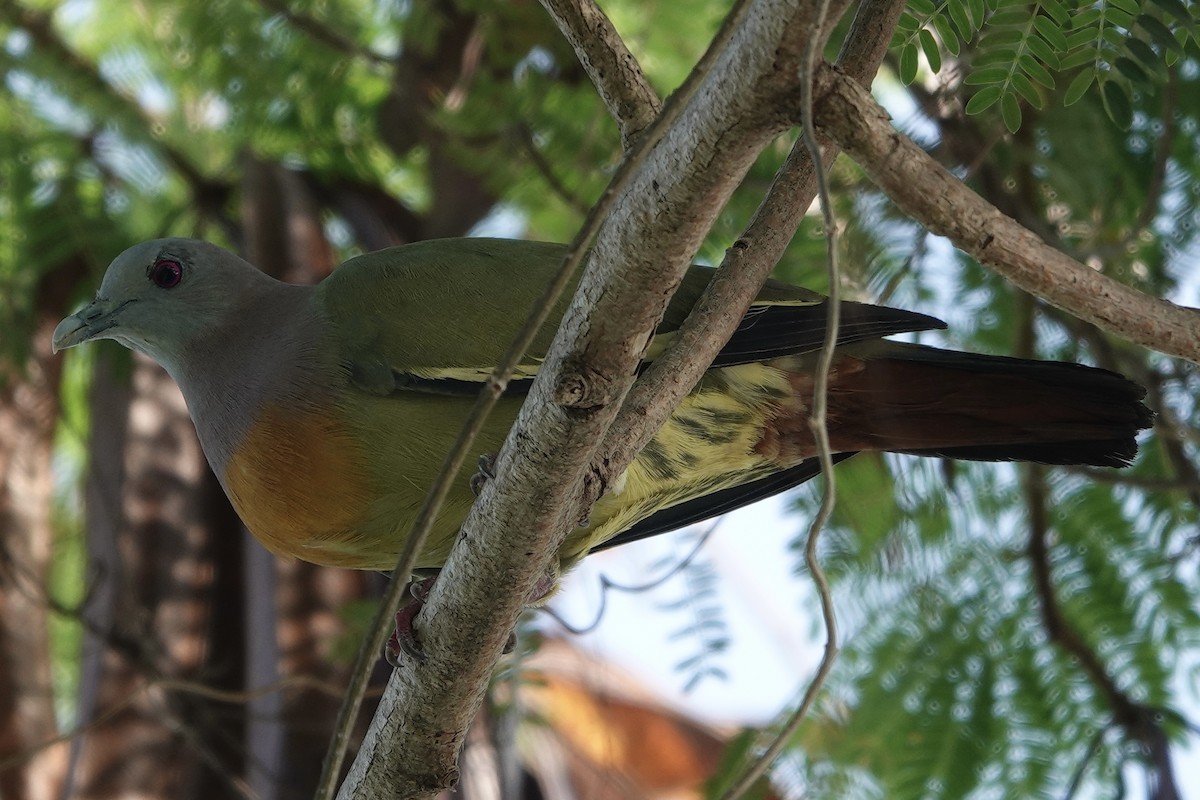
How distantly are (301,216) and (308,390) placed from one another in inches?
63.8

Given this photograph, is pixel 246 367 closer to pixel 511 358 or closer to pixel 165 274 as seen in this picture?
pixel 165 274

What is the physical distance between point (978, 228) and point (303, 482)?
1.30m

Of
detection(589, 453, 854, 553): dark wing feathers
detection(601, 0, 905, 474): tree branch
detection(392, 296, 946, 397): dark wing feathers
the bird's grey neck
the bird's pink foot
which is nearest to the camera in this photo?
detection(601, 0, 905, 474): tree branch

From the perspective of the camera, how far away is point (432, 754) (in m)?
1.88

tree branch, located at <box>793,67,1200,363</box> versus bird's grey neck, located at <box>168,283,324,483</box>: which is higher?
bird's grey neck, located at <box>168,283,324,483</box>

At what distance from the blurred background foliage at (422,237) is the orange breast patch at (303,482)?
518 mm

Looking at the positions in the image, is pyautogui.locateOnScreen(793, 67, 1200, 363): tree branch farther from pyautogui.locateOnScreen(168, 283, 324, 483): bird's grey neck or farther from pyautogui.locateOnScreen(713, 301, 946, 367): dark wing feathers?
pyautogui.locateOnScreen(168, 283, 324, 483): bird's grey neck

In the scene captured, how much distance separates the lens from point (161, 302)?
8.86 ft

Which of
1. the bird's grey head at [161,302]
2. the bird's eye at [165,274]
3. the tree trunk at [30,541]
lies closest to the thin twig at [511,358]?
the bird's grey head at [161,302]

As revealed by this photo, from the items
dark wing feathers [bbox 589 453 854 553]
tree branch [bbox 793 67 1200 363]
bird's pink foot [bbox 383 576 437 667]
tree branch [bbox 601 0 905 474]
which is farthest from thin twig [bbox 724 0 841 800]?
dark wing feathers [bbox 589 453 854 553]

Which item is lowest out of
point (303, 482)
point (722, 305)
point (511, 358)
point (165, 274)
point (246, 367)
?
point (511, 358)

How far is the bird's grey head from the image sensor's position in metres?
2.67

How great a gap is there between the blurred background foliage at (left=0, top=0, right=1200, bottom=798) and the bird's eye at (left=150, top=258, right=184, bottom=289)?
0.85m

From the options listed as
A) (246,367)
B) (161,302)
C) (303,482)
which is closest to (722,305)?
(303,482)
